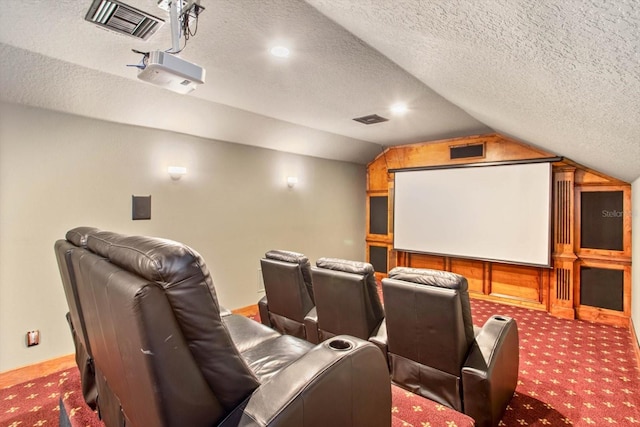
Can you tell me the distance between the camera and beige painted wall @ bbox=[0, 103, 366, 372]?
269cm

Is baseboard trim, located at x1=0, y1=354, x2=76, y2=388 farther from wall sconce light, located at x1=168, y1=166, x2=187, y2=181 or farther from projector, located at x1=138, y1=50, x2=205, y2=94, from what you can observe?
projector, located at x1=138, y1=50, x2=205, y2=94

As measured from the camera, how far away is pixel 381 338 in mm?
2211

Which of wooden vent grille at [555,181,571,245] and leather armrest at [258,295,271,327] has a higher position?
wooden vent grille at [555,181,571,245]

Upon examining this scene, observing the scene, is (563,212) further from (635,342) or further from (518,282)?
(635,342)

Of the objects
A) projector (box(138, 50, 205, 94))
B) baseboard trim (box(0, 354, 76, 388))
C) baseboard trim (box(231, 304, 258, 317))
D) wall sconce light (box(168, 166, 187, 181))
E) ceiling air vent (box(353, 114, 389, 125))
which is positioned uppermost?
ceiling air vent (box(353, 114, 389, 125))

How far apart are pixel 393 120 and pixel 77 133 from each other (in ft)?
11.2

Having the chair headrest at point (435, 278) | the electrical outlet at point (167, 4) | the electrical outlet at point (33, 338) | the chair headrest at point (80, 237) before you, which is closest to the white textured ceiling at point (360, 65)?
the electrical outlet at point (167, 4)

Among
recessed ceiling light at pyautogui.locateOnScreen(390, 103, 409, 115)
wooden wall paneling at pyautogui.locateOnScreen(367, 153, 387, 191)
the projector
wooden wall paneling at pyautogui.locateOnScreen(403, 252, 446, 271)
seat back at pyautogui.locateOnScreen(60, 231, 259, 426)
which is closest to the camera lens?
seat back at pyautogui.locateOnScreen(60, 231, 259, 426)

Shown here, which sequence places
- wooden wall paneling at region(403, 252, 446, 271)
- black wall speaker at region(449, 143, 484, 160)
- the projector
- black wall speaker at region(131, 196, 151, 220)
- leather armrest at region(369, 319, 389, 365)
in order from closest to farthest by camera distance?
the projector, leather armrest at region(369, 319, 389, 365), black wall speaker at region(131, 196, 151, 220), black wall speaker at region(449, 143, 484, 160), wooden wall paneling at region(403, 252, 446, 271)

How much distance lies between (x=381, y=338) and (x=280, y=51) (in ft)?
6.85

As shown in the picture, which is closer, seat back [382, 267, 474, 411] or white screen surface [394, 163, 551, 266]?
seat back [382, 267, 474, 411]

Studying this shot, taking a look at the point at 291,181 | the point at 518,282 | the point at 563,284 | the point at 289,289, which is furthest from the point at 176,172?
the point at 563,284

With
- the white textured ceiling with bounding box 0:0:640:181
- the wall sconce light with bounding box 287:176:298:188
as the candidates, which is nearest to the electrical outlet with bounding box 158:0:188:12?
the white textured ceiling with bounding box 0:0:640:181

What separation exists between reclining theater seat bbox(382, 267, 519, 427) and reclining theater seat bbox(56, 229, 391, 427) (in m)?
0.69
